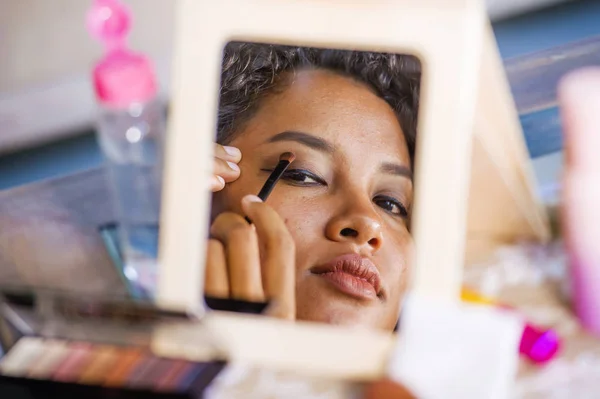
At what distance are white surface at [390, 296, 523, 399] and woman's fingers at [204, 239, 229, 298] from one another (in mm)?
146

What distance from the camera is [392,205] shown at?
49 centimetres

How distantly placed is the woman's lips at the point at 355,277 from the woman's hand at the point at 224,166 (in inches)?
4.1

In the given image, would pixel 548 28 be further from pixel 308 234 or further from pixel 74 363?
pixel 74 363

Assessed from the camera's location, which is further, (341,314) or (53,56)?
(53,56)

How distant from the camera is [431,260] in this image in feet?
1.54

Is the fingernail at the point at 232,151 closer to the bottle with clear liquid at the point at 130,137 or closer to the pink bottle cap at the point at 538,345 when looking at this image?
the bottle with clear liquid at the point at 130,137

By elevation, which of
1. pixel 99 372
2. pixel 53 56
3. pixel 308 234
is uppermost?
pixel 53 56

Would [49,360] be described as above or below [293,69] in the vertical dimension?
below

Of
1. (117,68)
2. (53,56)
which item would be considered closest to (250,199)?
(117,68)

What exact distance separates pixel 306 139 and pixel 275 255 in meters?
0.10

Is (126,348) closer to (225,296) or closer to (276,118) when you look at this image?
(225,296)

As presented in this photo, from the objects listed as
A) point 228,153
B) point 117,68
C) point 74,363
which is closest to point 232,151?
point 228,153

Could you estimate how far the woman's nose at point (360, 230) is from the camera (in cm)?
49

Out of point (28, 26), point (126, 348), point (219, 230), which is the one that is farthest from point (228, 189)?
point (28, 26)
